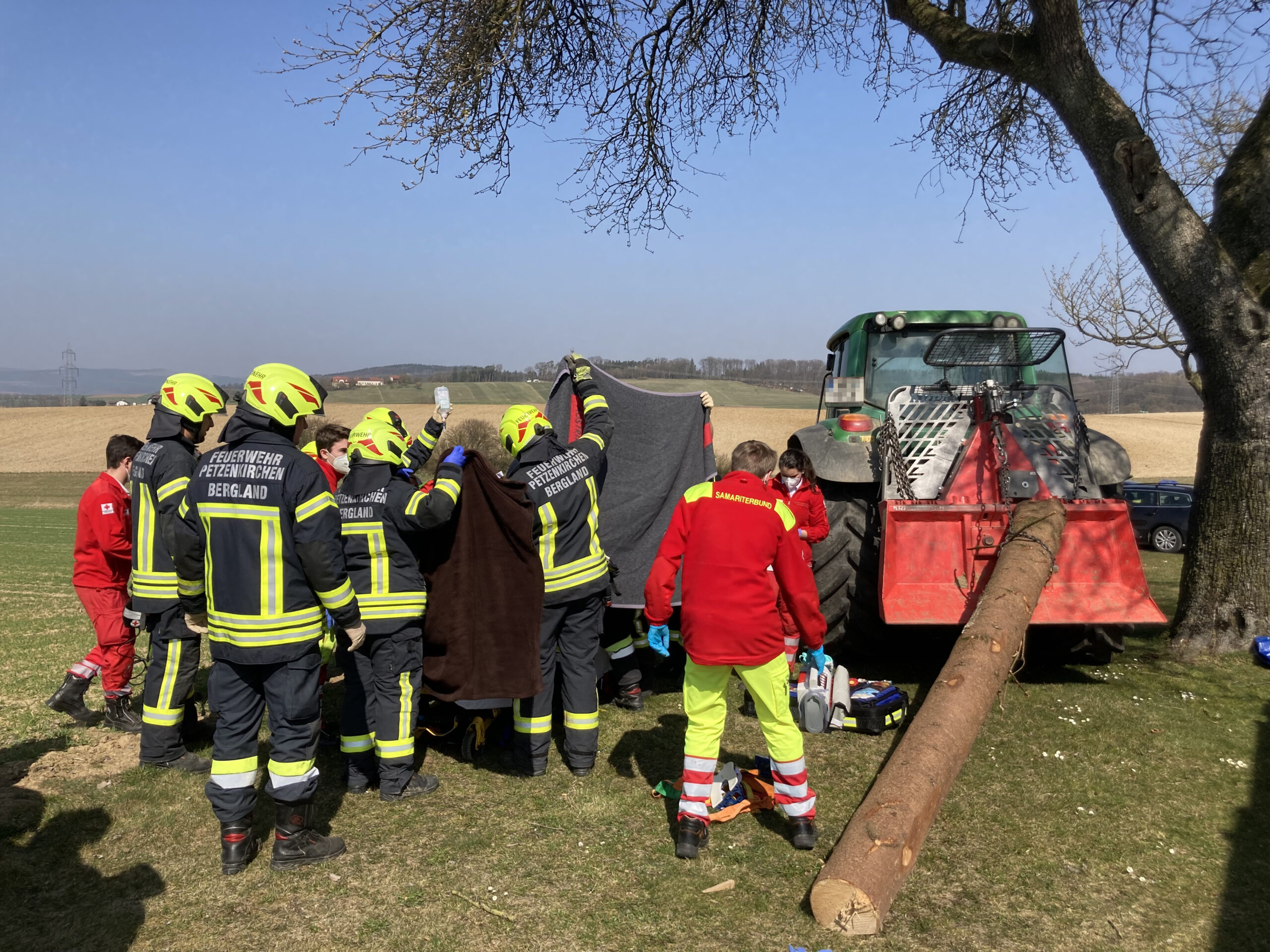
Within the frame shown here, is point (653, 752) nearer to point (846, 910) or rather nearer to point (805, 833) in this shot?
point (805, 833)

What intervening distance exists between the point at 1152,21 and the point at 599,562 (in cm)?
591

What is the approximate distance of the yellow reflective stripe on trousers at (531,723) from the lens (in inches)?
192

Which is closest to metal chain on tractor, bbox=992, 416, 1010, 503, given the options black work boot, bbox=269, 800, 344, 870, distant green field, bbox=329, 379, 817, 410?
black work boot, bbox=269, 800, 344, 870

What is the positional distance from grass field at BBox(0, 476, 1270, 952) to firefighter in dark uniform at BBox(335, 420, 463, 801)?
233mm

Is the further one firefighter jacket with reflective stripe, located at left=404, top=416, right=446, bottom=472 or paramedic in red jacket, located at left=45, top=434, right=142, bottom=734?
paramedic in red jacket, located at left=45, top=434, right=142, bottom=734

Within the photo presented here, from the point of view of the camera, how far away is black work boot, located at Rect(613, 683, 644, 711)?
5879 mm

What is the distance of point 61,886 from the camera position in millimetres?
3684

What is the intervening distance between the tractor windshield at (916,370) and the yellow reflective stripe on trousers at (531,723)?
3654 millimetres

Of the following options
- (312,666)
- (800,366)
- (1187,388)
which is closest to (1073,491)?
(312,666)

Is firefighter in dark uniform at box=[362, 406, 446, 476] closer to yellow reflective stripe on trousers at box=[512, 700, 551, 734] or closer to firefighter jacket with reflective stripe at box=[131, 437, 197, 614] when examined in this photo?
firefighter jacket with reflective stripe at box=[131, 437, 197, 614]

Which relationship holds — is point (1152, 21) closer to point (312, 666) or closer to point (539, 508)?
point (539, 508)

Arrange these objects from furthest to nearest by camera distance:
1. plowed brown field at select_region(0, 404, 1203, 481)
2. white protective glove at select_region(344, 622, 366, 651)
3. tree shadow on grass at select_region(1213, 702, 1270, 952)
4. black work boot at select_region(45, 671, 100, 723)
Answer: plowed brown field at select_region(0, 404, 1203, 481), black work boot at select_region(45, 671, 100, 723), white protective glove at select_region(344, 622, 366, 651), tree shadow on grass at select_region(1213, 702, 1270, 952)

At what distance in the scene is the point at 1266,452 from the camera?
20.4 ft

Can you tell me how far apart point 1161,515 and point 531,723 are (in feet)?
57.6
